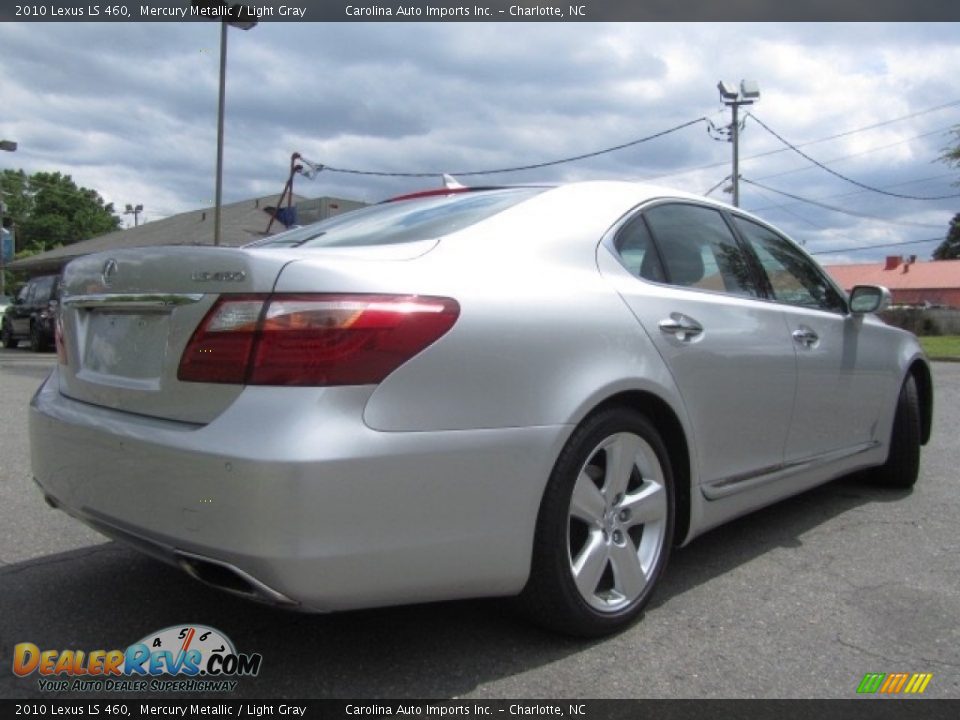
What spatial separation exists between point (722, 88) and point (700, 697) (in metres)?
29.0

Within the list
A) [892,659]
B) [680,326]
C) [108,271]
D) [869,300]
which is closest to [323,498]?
[108,271]

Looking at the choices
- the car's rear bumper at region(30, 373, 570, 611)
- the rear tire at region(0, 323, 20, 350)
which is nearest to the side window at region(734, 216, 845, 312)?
the car's rear bumper at region(30, 373, 570, 611)

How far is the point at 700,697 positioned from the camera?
2.28 m

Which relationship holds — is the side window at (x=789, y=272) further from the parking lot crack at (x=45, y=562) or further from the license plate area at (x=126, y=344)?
the parking lot crack at (x=45, y=562)

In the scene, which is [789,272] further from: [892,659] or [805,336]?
[892,659]

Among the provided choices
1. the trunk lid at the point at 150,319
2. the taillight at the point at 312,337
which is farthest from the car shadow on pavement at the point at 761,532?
the trunk lid at the point at 150,319

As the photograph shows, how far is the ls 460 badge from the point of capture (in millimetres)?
2135

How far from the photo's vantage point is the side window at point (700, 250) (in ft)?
10.3

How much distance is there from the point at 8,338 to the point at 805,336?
2325 centimetres

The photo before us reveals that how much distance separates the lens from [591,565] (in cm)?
253

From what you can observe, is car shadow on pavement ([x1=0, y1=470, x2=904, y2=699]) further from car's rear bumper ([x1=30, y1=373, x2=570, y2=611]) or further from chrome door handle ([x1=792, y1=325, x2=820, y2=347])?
chrome door handle ([x1=792, y1=325, x2=820, y2=347])

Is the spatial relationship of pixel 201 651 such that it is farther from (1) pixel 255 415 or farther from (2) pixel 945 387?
(2) pixel 945 387

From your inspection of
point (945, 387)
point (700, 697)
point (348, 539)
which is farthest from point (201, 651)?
point (945, 387)

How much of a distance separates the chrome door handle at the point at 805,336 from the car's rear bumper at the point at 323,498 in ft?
5.63
